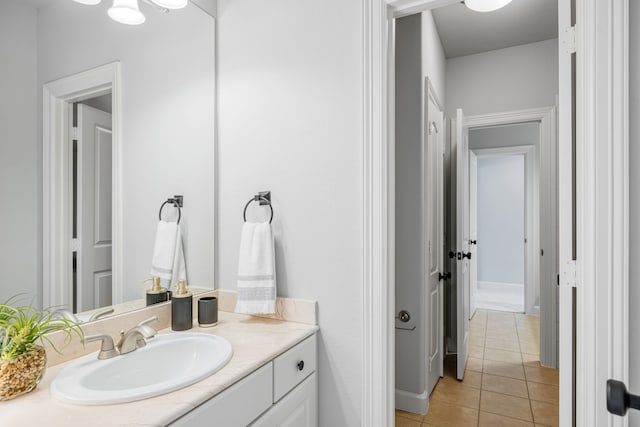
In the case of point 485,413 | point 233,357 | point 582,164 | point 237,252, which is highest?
point 582,164

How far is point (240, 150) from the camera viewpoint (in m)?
1.68

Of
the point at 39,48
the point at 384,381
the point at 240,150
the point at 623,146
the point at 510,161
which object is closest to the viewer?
the point at 623,146

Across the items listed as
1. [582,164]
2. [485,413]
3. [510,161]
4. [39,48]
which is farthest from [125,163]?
[510,161]

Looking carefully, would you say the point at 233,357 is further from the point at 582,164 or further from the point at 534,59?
the point at 534,59

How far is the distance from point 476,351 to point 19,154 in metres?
3.59

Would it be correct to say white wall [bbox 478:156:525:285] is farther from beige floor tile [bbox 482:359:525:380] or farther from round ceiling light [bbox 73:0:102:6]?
round ceiling light [bbox 73:0:102:6]

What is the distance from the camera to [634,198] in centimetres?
102

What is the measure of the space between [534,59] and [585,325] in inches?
112

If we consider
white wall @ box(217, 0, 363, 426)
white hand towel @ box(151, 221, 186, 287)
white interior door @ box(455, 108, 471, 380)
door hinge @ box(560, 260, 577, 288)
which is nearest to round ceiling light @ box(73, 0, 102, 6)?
white wall @ box(217, 0, 363, 426)

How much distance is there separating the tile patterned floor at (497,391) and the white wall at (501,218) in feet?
7.35

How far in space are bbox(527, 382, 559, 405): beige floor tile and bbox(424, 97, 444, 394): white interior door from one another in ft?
2.05

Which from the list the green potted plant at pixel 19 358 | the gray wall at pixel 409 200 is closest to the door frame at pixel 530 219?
the gray wall at pixel 409 200

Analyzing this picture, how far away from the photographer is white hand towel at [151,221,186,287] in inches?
60.2

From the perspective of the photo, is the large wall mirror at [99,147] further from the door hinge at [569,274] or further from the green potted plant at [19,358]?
the door hinge at [569,274]
